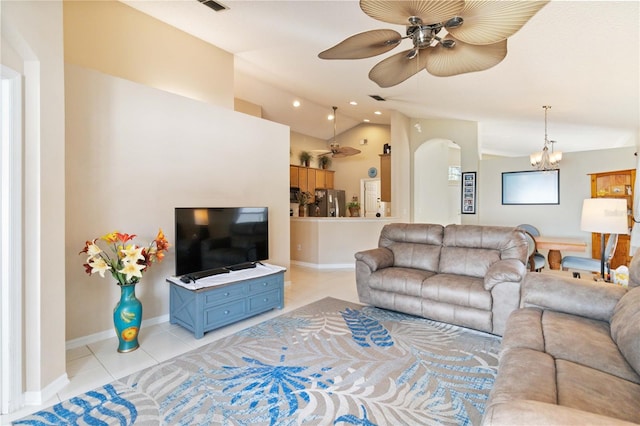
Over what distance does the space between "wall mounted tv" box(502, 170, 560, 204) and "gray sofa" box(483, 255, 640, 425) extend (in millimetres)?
4973

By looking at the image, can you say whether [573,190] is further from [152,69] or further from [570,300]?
[152,69]

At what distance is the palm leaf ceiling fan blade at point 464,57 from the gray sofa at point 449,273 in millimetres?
1812

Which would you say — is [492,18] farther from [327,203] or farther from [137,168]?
[327,203]

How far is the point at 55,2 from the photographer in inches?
78.0

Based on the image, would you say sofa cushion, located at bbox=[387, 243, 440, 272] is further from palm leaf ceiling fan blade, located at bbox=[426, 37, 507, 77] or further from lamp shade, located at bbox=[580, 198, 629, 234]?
palm leaf ceiling fan blade, located at bbox=[426, 37, 507, 77]

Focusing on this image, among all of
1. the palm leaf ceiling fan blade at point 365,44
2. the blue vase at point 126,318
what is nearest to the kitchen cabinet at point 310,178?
the blue vase at point 126,318

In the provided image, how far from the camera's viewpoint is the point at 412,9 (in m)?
1.58

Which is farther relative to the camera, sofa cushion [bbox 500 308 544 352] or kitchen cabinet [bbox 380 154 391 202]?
kitchen cabinet [bbox 380 154 391 202]

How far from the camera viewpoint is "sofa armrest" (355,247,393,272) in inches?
140

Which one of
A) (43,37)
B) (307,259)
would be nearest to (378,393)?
(43,37)

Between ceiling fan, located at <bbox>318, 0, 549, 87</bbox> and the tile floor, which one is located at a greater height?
ceiling fan, located at <bbox>318, 0, 549, 87</bbox>

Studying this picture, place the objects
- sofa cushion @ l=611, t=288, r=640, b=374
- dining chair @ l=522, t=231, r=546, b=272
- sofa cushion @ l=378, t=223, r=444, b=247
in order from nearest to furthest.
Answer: sofa cushion @ l=611, t=288, r=640, b=374
sofa cushion @ l=378, t=223, r=444, b=247
dining chair @ l=522, t=231, r=546, b=272

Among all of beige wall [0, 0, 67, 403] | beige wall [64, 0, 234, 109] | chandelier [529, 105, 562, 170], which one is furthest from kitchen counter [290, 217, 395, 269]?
beige wall [0, 0, 67, 403]

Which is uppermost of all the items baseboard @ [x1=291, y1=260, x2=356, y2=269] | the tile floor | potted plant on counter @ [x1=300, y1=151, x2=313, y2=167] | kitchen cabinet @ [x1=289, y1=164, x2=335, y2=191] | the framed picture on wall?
potted plant on counter @ [x1=300, y1=151, x2=313, y2=167]
